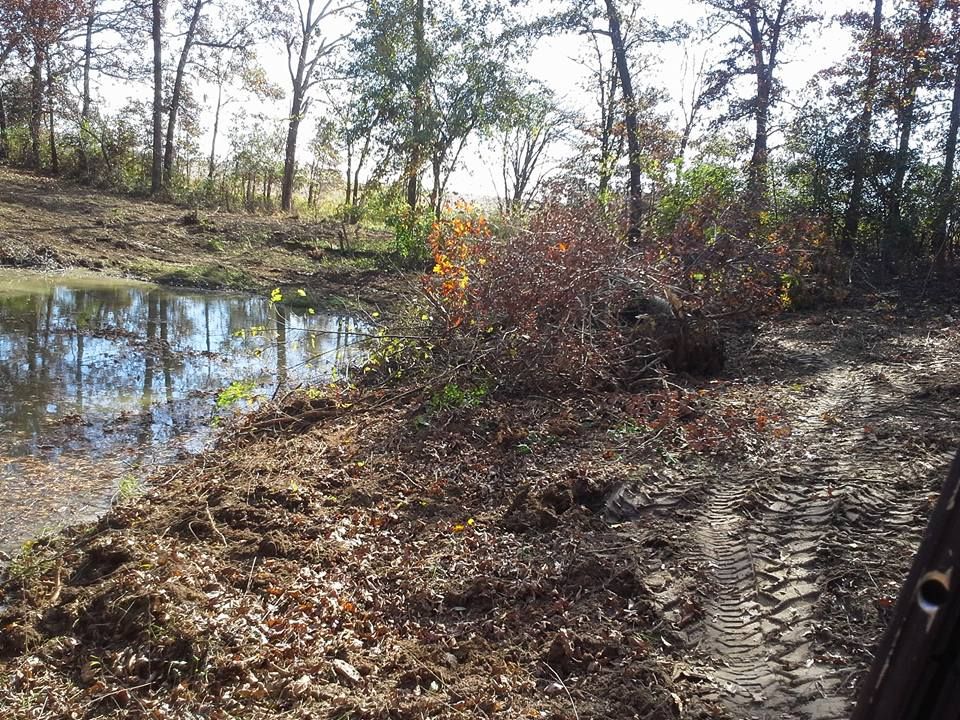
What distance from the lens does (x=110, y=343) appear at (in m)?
10.2

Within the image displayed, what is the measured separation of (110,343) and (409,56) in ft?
43.3

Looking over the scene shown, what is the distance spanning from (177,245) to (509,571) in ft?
57.2

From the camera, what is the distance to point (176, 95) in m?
25.0

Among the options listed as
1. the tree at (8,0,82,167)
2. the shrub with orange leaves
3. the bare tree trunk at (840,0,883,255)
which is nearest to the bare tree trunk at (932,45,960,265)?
the bare tree trunk at (840,0,883,255)

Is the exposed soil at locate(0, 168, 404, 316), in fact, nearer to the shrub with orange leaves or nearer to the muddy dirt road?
the shrub with orange leaves

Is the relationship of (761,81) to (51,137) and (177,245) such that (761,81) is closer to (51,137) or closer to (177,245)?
(177,245)

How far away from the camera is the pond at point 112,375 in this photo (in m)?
5.67

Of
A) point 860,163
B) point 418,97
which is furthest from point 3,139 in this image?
point 860,163

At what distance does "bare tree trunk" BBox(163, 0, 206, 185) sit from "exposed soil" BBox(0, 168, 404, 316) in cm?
269

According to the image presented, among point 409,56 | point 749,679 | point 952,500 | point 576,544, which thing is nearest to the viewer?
point 952,500

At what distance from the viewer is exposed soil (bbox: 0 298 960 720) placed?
3.06m

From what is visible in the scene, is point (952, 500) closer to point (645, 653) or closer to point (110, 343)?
point (645, 653)

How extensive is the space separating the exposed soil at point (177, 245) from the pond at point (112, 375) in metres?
1.45

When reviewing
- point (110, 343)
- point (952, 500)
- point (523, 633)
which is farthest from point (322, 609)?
point (110, 343)
